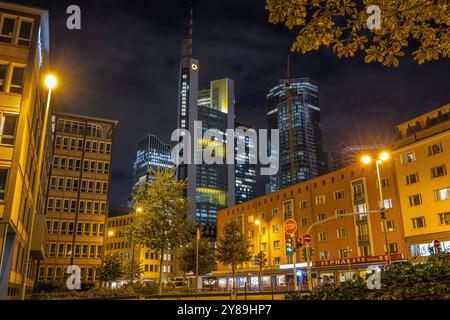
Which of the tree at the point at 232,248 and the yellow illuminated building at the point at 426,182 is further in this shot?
the tree at the point at 232,248

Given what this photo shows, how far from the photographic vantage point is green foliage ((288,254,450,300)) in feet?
21.7

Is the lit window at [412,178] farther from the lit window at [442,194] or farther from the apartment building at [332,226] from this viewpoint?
the lit window at [442,194]

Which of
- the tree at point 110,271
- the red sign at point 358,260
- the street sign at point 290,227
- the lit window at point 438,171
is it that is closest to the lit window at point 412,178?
the lit window at point 438,171

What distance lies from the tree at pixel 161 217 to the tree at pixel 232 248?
980 inches

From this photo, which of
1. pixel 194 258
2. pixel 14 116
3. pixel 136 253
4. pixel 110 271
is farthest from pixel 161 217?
pixel 136 253

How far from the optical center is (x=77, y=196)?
233 ft

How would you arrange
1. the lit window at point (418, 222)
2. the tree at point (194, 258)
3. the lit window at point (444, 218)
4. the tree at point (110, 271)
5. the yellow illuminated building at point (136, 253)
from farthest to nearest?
1. the yellow illuminated building at point (136, 253)
2. the tree at point (194, 258)
3. the tree at point (110, 271)
4. the lit window at point (418, 222)
5. the lit window at point (444, 218)

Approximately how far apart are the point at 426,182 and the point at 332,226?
1731 cm

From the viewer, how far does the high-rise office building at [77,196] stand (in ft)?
221

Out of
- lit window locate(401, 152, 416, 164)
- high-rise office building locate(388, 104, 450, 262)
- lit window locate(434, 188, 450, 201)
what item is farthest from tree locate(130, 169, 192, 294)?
lit window locate(401, 152, 416, 164)

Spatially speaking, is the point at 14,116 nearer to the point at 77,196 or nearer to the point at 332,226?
the point at 77,196

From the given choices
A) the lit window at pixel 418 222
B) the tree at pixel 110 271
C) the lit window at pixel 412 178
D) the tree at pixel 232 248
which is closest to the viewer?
the lit window at pixel 418 222

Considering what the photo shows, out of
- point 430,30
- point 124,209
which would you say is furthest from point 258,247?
point 124,209
